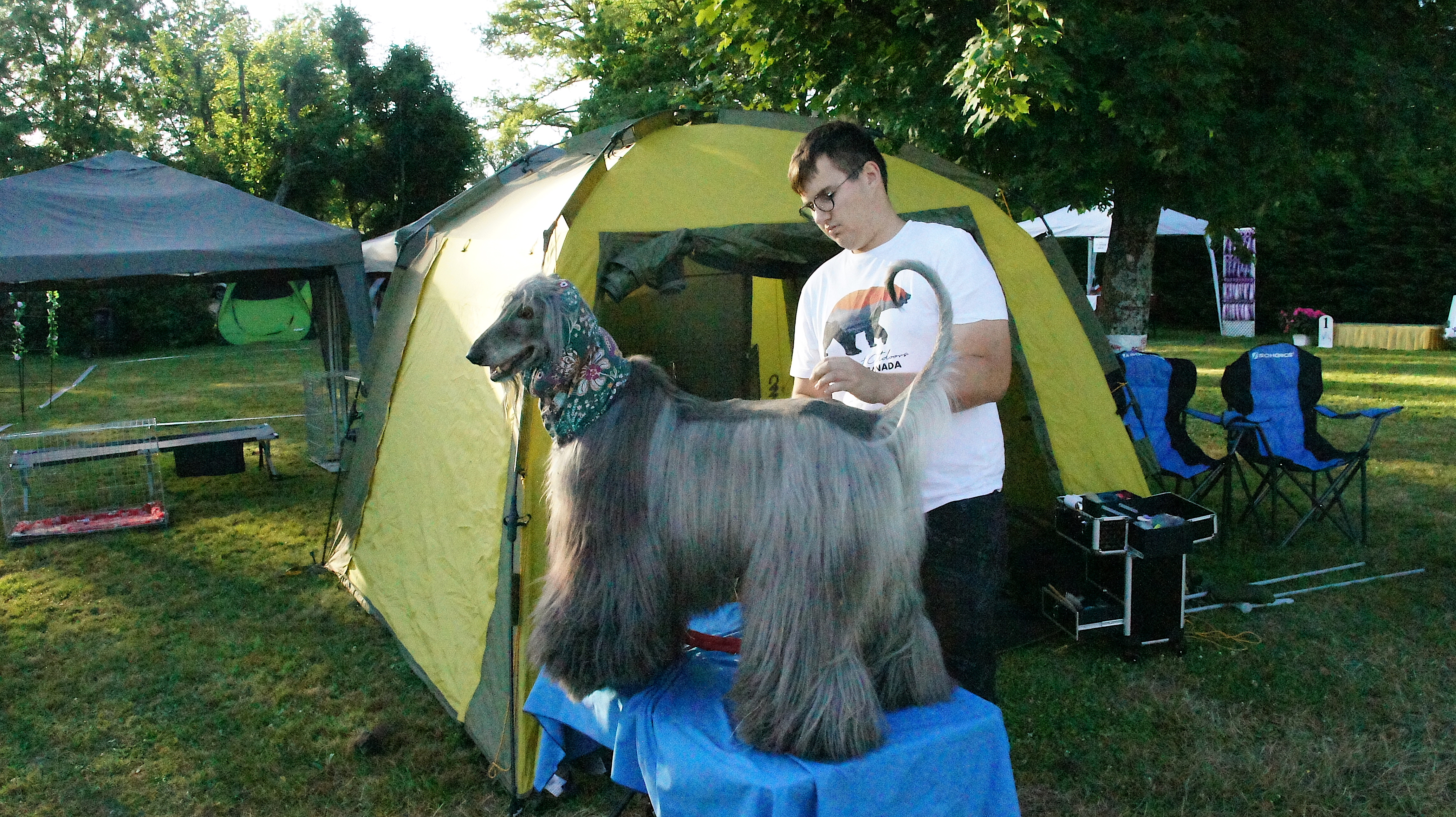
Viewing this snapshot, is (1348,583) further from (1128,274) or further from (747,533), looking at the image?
(747,533)

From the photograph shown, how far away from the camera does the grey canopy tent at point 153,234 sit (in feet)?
19.0

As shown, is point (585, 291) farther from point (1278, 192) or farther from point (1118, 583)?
point (1278, 192)

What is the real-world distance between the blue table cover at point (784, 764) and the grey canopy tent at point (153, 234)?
15.8 feet

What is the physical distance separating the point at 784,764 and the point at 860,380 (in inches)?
29.6

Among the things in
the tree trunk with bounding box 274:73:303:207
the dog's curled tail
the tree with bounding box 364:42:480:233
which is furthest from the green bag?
the dog's curled tail

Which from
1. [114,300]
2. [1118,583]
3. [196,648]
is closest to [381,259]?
[196,648]

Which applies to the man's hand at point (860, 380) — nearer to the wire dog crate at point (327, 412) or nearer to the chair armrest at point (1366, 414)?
the chair armrest at point (1366, 414)

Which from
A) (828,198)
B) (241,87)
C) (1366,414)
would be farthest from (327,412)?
(241,87)

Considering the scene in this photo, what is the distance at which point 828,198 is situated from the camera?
2.01 m

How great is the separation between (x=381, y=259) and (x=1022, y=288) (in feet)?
22.9

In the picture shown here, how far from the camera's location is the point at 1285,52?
205 inches

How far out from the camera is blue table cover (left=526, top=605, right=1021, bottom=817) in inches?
65.2

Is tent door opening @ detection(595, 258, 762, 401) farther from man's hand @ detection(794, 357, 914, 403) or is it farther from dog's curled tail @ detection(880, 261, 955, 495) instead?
dog's curled tail @ detection(880, 261, 955, 495)

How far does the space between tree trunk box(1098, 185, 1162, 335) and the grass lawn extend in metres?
1.93
